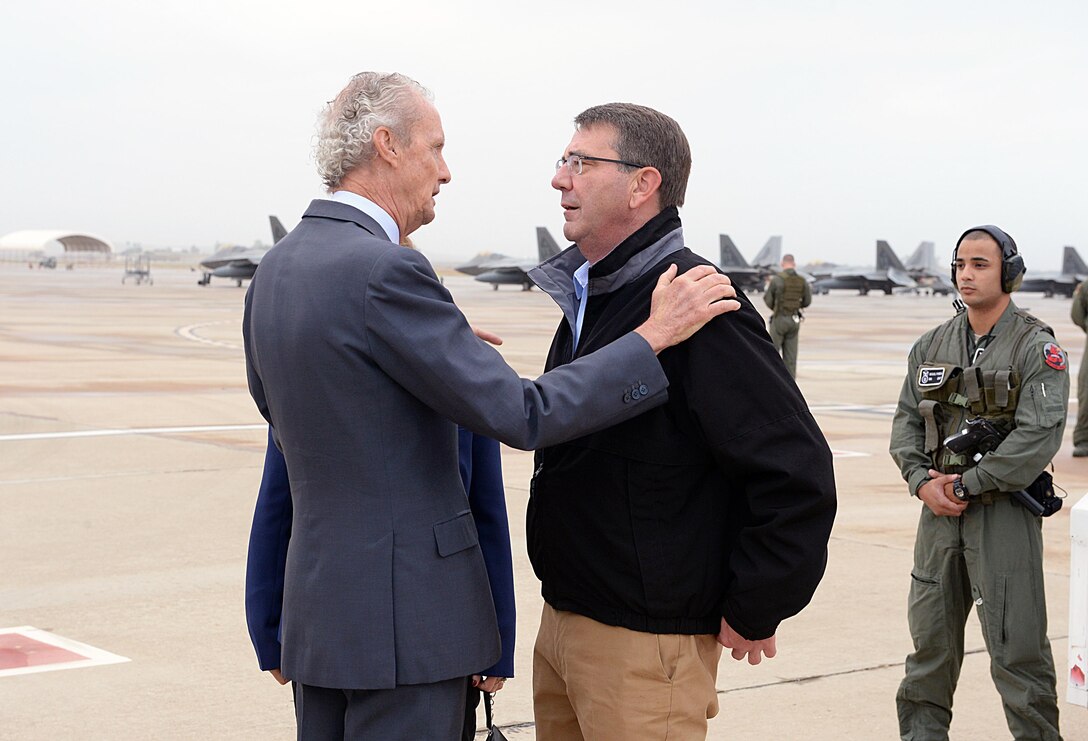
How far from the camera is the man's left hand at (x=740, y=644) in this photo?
288cm

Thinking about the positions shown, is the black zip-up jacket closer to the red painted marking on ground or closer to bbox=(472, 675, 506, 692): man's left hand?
bbox=(472, 675, 506, 692): man's left hand

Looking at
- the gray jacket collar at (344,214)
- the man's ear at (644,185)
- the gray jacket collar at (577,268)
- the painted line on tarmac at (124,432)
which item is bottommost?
the painted line on tarmac at (124,432)

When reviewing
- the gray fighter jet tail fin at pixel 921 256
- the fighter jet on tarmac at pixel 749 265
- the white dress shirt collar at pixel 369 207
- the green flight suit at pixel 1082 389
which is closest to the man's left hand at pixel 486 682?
the white dress shirt collar at pixel 369 207

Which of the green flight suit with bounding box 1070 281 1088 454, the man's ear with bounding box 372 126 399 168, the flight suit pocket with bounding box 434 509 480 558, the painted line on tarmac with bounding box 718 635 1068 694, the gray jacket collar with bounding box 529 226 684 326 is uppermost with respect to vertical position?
the man's ear with bounding box 372 126 399 168

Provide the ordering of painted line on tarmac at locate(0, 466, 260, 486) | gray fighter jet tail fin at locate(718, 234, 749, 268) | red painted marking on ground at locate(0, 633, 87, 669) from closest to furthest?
red painted marking on ground at locate(0, 633, 87, 669) < painted line on tarmac at locate(0, 466, 260, 486) < gray fighter jet tail fin at locate(718, 234, 749, 268)

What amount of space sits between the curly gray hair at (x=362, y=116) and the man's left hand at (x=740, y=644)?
1.36 metres

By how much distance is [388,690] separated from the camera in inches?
105

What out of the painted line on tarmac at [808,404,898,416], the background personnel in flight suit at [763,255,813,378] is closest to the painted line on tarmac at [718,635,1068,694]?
the painted line on tarmac at [808,404,898,416]

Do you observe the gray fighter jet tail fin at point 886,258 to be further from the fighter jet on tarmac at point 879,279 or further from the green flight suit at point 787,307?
the green flight suit at point 787,307

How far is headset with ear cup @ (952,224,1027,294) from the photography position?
456 centimetres

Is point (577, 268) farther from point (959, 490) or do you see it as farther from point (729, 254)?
point (729, 254)

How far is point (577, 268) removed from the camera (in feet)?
10.4

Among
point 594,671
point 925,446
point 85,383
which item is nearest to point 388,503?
point 594,671

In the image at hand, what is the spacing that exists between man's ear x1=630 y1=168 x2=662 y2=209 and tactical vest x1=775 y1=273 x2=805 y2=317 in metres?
16.7
